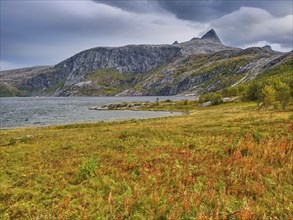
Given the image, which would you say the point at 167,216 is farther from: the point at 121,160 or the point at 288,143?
the point at 288,143

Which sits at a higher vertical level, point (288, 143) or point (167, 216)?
point (288, 143)

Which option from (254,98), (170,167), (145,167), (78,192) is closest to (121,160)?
(145,167)

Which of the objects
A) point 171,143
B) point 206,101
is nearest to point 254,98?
point 206,101

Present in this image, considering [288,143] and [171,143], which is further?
[171,143]

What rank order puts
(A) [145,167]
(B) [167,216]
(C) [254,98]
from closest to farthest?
(B) [167,216] < (A) [145,167] < (C) [254,98]

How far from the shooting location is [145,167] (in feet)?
48.2

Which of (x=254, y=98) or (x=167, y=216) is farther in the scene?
(x=254, y=98)

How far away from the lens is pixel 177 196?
442 inches

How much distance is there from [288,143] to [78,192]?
46.8ft

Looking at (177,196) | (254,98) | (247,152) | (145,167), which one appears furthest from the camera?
(254,98)

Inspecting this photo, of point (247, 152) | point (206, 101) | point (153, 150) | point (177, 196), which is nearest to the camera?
point (177, 196)

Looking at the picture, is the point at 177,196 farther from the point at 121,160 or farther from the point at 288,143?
the point at 288,143

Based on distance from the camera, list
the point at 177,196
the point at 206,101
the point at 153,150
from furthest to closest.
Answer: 1. the point at 206,101
2. the point at 153,150
3. the point at 177,196

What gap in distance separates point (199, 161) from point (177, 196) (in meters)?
4.66
